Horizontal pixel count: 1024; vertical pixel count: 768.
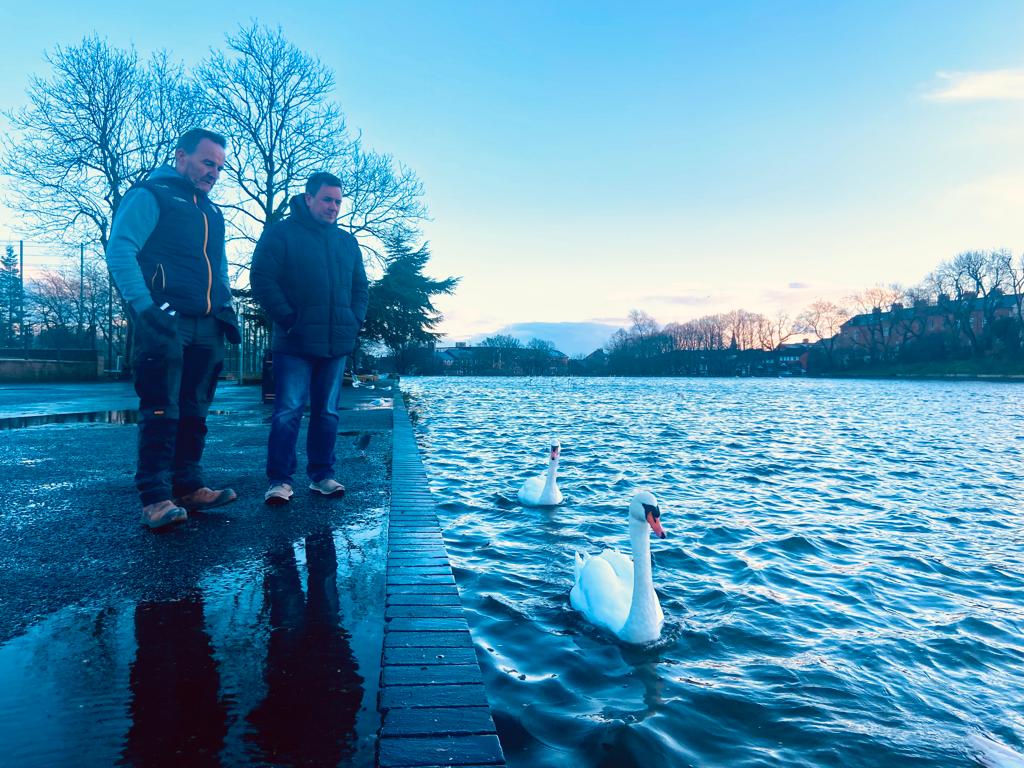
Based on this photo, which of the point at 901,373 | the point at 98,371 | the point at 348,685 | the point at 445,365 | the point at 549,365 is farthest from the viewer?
the point at 549,365

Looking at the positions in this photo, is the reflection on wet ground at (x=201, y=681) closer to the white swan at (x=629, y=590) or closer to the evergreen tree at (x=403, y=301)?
the white swan at (x=629, y=590)

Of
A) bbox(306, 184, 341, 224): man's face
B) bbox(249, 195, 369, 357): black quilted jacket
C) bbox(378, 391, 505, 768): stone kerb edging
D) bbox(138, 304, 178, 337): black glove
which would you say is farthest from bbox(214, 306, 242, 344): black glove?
bbox(378, 391, 505, 768): stone kerb edging

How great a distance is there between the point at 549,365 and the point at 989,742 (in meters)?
151

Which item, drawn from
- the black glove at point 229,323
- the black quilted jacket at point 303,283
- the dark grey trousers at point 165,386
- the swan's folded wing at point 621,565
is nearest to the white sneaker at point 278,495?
the dark grey trousers at point 165,386

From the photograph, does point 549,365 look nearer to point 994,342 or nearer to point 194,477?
point 994,342

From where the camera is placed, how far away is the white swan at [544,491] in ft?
25.2

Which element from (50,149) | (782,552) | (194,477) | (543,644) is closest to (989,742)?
(543,644)

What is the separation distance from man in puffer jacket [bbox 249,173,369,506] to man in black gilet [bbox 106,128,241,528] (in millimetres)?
354

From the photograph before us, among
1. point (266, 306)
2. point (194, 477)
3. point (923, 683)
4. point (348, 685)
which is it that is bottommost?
point (923, 683)

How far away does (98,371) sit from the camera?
31.2 meters

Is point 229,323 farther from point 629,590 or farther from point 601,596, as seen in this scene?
point 629,590

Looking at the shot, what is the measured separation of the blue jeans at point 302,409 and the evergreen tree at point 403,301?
2360cm

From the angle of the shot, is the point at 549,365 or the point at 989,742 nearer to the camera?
the point at 989,742

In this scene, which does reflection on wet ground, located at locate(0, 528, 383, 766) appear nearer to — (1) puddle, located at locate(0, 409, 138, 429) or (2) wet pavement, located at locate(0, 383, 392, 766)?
(2) wet pavement, located at locate(0, 383, 392, 766)
